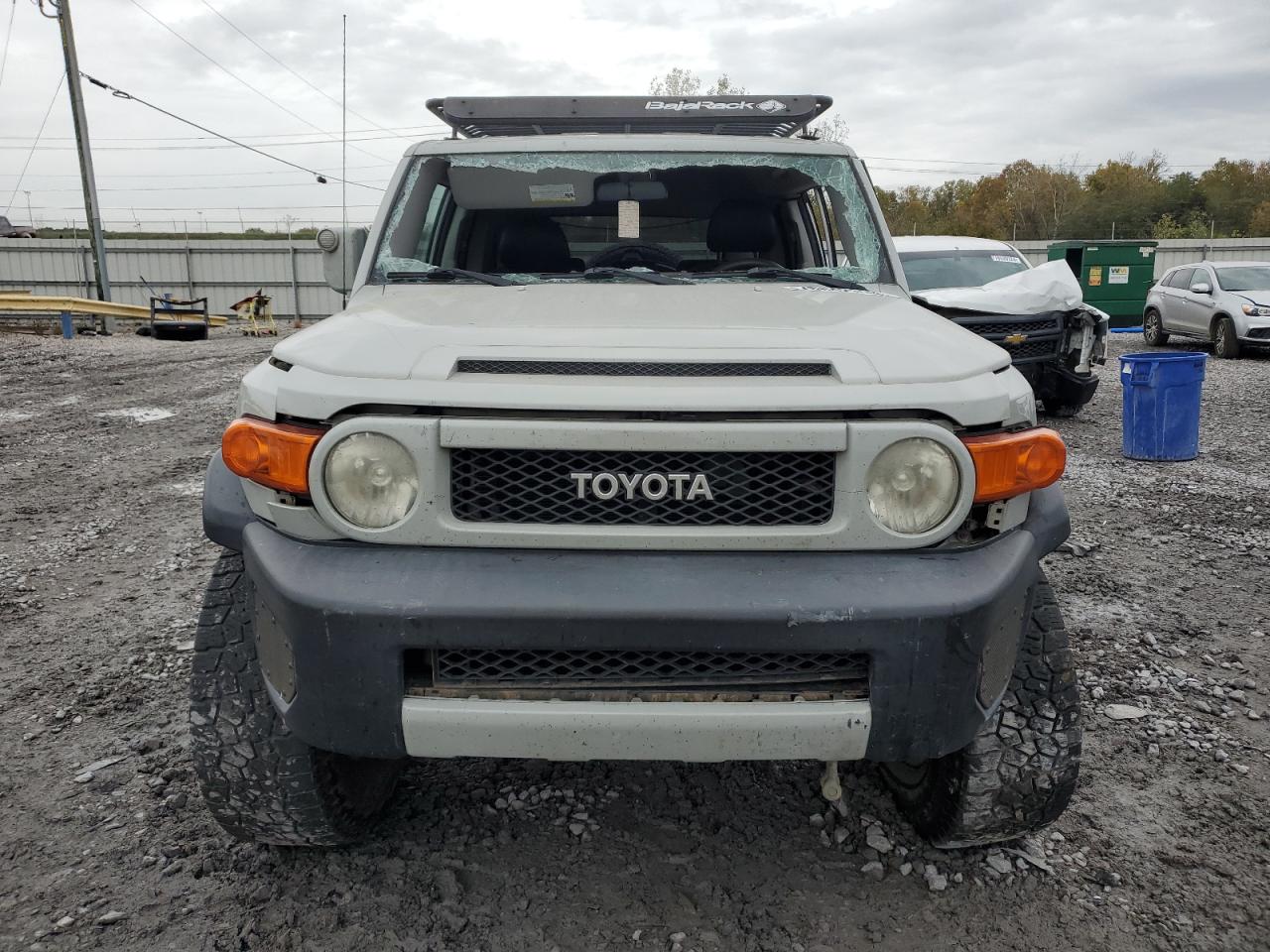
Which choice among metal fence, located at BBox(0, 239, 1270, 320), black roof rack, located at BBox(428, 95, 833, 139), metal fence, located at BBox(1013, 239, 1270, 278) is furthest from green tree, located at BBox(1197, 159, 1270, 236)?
black roof rack, located at BBox(428, 95, 833, 139)

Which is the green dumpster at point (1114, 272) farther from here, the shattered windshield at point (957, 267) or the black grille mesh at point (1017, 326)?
the black grille mesh at point (1017, 326)

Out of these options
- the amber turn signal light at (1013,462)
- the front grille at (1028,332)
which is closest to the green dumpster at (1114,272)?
the front grille at (1028,332)

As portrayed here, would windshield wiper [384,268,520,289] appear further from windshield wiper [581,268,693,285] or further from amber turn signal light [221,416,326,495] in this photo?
amber turn signal light [221,416,326,495]

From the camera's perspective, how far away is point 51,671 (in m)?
3.58

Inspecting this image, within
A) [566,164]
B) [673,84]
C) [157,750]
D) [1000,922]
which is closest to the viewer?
[1000,922]

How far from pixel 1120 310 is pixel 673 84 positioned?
907 inches

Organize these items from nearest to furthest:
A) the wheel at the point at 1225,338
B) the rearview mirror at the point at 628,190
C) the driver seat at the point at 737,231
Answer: the rearview mirror at the point at 628,190 < the driver seat at the point at 737,231 < the wheel at the point at 1225,338

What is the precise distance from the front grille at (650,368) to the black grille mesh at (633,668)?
1.88 ft

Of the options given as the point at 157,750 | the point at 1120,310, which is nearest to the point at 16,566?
the point at 157,750

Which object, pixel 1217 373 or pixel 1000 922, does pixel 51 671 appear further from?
pixel 1217 373

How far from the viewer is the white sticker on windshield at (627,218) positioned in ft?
11.0

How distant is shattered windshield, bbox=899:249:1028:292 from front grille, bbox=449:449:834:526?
8.62 metres

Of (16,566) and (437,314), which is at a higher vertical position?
(437,314)

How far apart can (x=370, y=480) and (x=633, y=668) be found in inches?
25.7
